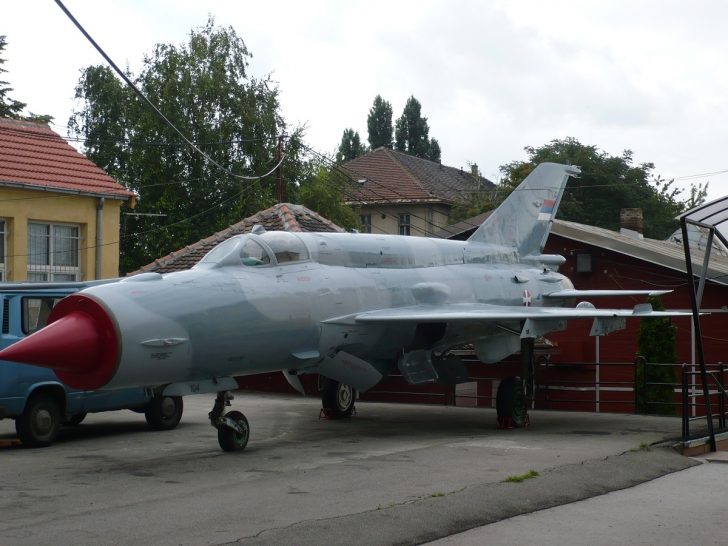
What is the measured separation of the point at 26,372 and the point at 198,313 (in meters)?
3.12

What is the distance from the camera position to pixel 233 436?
13320mm

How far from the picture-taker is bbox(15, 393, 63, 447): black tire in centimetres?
1399

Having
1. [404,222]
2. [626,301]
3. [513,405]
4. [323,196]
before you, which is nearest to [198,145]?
[323,196]

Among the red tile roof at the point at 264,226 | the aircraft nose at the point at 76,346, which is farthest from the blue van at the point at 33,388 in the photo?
the red tile roof at the point at 264,226

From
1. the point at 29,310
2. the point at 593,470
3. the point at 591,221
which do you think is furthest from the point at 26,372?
the point at 591,221

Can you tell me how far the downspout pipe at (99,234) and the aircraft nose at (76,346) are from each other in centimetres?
1330

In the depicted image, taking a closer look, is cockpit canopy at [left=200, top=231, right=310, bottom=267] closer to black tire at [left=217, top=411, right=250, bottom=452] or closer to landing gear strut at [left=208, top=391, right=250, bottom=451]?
landing gear strut at [left=208, top=391, right=250, bottom=451]

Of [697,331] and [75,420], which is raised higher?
[697,331]

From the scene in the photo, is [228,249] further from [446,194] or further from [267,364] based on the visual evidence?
[446,194]

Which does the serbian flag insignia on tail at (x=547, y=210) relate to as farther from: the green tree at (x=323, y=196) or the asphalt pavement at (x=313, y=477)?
the green tree at (x=323, y=196)

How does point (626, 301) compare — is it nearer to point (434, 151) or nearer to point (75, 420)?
point (75, 420)

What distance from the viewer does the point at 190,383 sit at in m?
12.7

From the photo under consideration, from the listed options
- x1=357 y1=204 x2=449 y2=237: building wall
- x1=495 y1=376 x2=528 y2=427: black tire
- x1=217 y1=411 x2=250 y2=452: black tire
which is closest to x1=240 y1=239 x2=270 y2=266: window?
x1=217 y1=411 x2=250 y2=452: black tire

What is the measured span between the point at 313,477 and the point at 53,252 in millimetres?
14935
